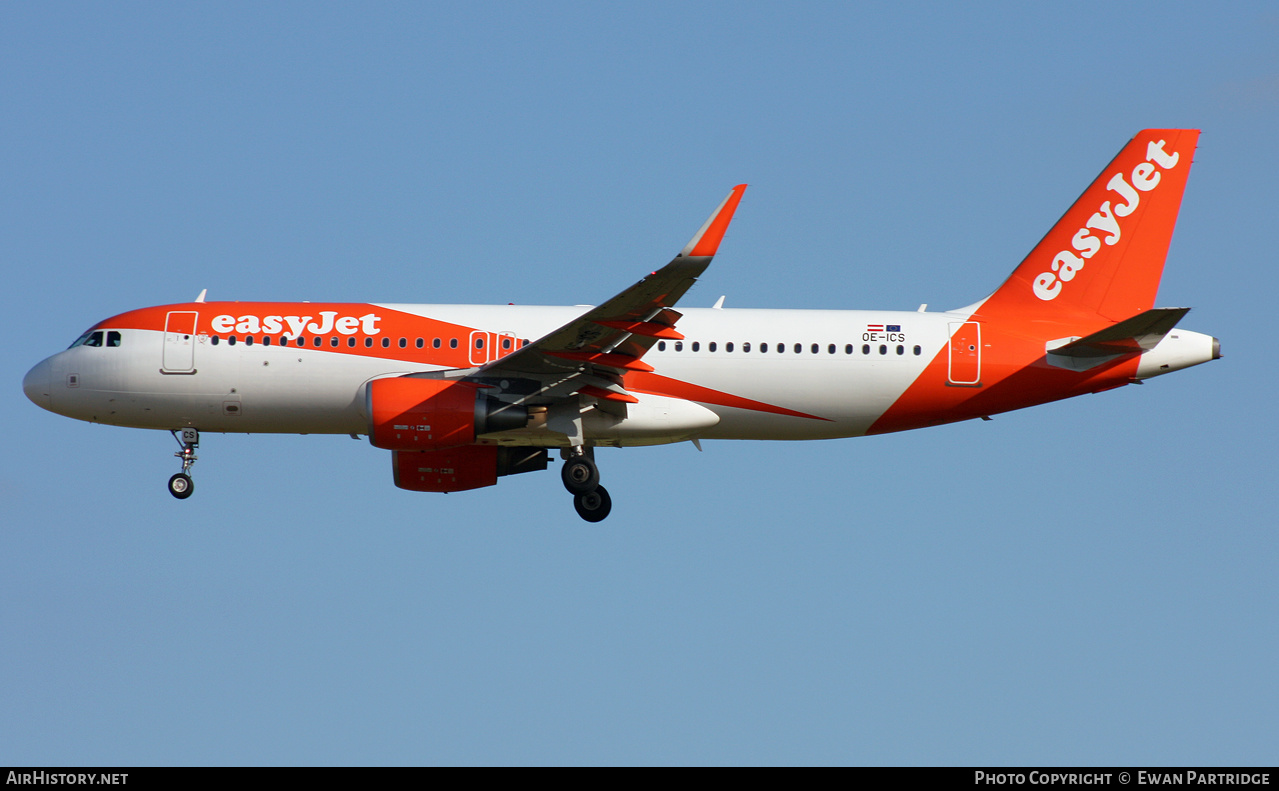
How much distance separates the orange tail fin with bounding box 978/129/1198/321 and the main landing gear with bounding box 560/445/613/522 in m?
10.2

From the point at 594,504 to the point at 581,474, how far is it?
104 cm

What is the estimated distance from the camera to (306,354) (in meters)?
33.3

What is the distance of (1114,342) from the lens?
3284cm

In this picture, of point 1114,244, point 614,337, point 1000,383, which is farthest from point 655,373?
point 1114,244

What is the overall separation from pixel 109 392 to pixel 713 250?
613 inches

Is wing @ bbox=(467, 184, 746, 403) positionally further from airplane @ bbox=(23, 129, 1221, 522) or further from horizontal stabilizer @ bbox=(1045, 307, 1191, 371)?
horizontal stabilizer @ bbox=(1045, 307, 1191, 371)

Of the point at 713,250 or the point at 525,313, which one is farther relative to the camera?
the point at 525,313

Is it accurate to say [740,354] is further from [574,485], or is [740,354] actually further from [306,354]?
[306,354]

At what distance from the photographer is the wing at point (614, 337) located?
2811 centimetres

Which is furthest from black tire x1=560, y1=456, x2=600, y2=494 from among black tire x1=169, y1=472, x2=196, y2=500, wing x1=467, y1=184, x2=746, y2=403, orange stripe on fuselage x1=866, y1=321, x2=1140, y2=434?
black tire x1=169, y1=472, x2=196, y2=500

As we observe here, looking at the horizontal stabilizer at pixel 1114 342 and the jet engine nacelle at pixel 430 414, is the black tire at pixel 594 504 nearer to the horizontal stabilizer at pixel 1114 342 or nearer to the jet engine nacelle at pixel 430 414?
the jet engine nacelle at pixel 430 414

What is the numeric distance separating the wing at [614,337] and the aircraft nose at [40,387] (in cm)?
1064

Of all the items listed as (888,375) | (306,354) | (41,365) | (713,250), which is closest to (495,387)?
(306,354)
